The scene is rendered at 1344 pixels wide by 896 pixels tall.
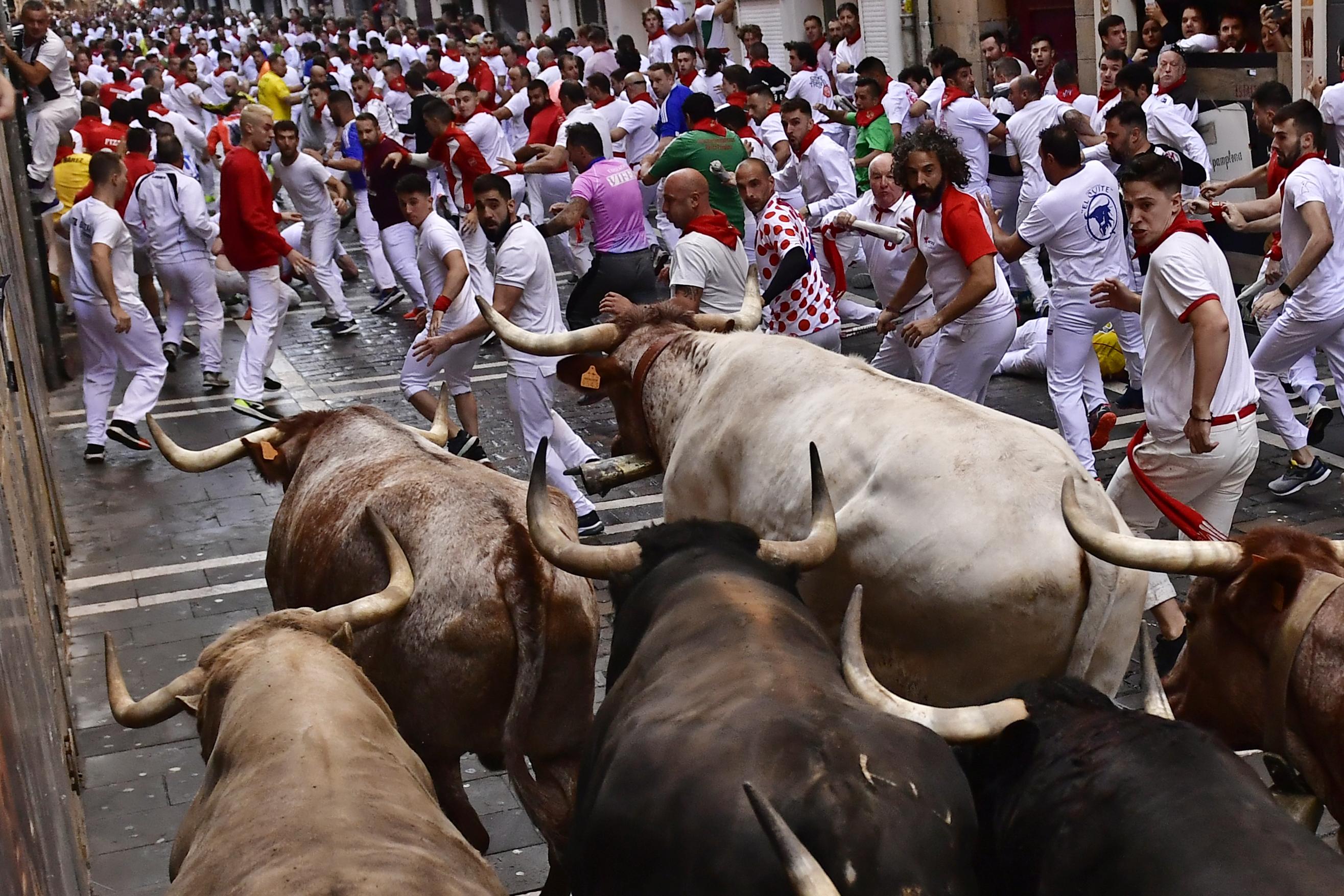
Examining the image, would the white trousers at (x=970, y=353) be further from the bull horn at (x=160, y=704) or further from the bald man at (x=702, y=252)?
the bull horn at (x=160, y=704)

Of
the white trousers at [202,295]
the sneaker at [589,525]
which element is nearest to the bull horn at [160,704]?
the sneaker at [589,525]

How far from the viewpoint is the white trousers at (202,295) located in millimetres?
13484

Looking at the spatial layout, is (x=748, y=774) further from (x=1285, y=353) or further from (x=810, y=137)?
(x=810, y=137)

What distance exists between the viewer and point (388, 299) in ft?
55.7

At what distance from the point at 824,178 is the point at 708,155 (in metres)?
2.15

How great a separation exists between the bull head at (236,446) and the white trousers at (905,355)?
3208 mm

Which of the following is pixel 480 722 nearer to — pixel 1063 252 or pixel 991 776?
pixel 991 776

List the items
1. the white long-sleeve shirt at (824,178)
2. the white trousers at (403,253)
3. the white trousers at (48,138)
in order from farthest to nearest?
1. the white trousers at (48,138)
2. the white trousers at (403,253)
3. the white long-sleeve shirt at (824,178)

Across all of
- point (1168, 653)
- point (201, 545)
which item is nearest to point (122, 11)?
point (201, 545)

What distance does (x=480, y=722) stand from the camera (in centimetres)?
539

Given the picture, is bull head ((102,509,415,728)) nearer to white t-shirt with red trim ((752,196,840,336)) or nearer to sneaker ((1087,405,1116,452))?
sneaker ((1087,405,1116,452))

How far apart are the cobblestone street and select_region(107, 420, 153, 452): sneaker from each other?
10 centimetres

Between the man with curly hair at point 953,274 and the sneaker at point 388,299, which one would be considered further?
the sneaker at point 388,299

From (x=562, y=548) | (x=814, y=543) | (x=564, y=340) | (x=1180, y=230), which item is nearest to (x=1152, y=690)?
(x=814, y=543)
